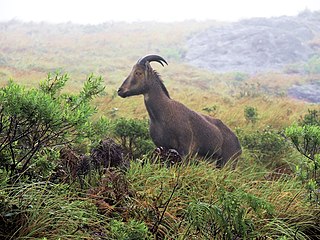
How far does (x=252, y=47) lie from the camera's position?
29938 millimetres

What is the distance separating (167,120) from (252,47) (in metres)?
25.6

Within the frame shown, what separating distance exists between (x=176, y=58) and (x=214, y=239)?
26.0m

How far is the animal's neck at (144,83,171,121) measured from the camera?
18.1 feet

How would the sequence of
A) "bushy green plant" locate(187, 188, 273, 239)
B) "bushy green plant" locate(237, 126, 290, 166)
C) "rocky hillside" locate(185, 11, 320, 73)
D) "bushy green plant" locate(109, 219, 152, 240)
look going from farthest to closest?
"rocky hillside" locate(185, 11, 320, 73)
"bushy green plant" locate(237, 126, 290, 166)
"bushy green plant" locate(187, 188, 273, 239)
"bushy green plant" locate(109, 219, 152, 240)

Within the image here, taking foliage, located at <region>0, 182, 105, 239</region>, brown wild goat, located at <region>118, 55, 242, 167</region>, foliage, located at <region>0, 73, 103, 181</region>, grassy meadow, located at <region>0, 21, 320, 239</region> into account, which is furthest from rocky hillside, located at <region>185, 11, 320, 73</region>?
foliage, located at <region>0, 182, 105, 239</region>

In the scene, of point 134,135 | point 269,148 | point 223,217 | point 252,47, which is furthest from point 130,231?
point 252,47

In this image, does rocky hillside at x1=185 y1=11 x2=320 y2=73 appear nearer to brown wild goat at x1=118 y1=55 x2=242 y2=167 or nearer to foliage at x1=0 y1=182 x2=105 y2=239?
brown wild goat at x1=118 y1=55 x2=242 y2=167

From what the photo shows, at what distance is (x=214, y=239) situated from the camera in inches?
125

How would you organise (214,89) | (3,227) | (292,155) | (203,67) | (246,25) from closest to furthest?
(3,227)
(292,155)
(214,89)
(203,67)
(246,25)

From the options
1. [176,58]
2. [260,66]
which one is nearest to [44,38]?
[176,58]

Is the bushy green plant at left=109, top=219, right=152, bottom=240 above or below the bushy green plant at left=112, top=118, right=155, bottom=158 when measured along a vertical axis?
above

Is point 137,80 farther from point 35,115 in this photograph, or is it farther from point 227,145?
point 35,115

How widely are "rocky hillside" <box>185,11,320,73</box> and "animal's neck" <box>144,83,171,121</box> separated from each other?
2124cm

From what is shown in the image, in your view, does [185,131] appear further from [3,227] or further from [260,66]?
[260,66]
